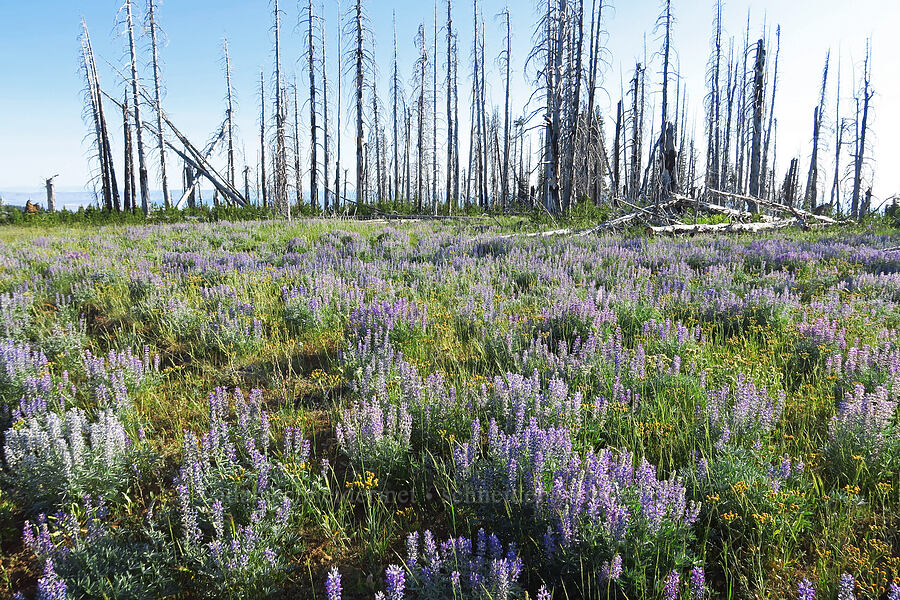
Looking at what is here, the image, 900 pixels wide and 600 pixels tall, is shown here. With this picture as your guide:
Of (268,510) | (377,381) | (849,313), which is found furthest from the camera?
(849,313)

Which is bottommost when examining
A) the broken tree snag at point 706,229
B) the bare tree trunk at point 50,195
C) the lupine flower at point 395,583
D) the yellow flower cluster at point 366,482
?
the yellow flower cluster at point 366,482

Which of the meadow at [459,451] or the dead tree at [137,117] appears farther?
the dead tree at [137,117]

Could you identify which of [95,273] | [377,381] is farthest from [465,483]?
[95,273]

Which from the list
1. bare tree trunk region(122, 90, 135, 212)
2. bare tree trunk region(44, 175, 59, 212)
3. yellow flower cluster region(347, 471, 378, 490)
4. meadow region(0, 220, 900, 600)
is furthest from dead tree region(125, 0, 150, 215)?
yellow flower cluster region(347, 471, 378, 490)

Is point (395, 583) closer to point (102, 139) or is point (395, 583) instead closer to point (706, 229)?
point (706, 229)

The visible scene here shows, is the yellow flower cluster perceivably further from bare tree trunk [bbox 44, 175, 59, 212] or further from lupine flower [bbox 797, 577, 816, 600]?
bare tree trunk [bbox 44, 175, 59, 212]

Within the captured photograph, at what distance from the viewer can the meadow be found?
1998 millimetres

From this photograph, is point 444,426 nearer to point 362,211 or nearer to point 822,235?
point 822,235

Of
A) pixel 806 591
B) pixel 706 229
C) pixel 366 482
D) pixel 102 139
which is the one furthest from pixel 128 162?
pixel 806 591

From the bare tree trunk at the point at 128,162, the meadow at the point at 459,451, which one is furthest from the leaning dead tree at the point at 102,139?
the meadow at the point at 459,451

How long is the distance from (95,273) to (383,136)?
47.9 meters

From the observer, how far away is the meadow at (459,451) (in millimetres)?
1998

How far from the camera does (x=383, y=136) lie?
169ft

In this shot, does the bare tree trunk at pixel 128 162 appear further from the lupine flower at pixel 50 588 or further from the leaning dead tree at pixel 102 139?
the lupine flower at pixel 50 588
